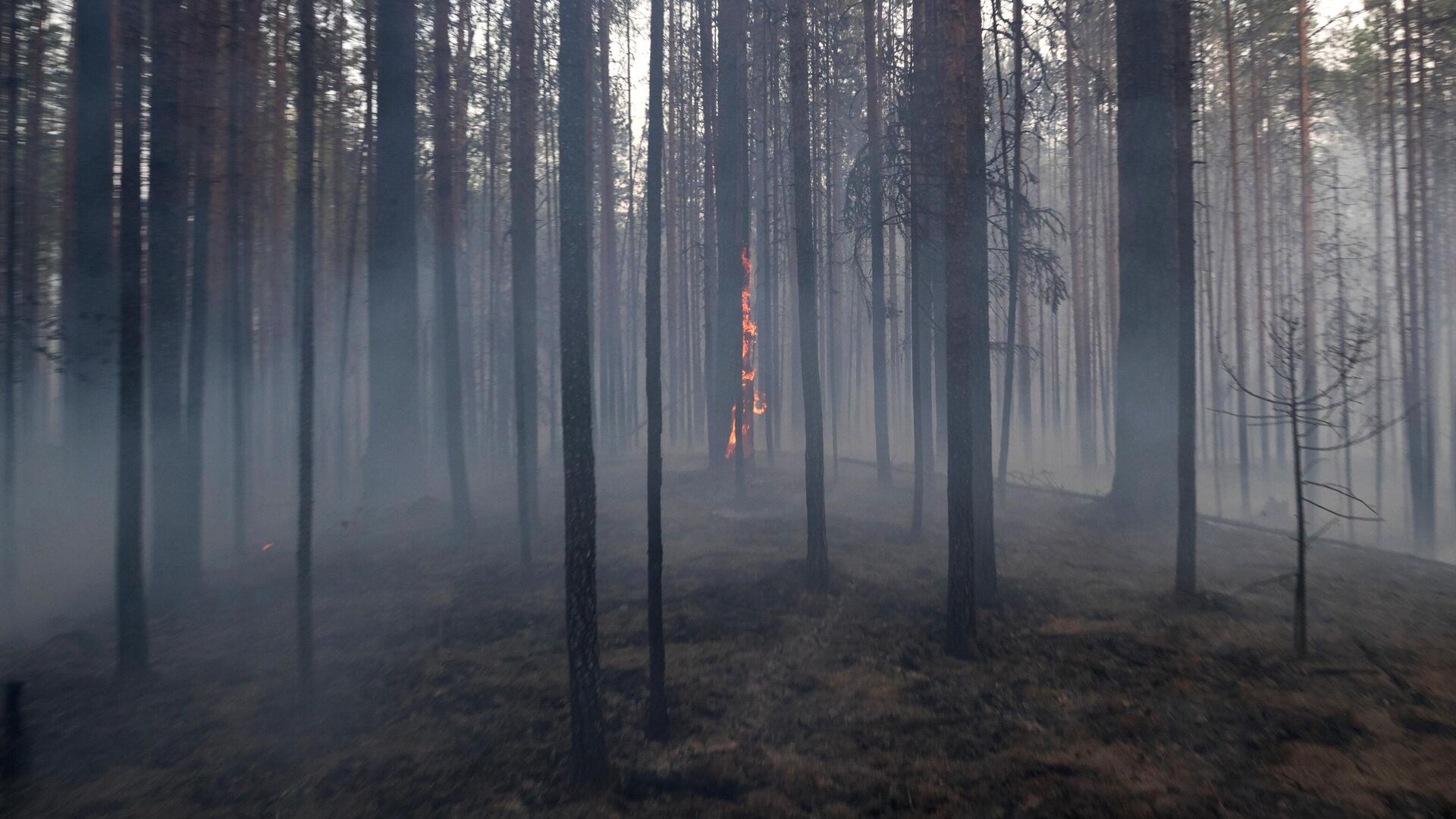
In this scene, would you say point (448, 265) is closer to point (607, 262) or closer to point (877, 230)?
point (877, 230)

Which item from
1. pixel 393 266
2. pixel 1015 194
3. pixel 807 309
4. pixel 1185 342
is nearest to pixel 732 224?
pixel 393 266

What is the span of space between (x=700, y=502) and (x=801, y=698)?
942cm

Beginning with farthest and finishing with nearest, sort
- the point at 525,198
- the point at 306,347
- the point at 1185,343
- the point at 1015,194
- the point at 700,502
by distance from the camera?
the point at 700,502 → the point at 525,198 → the point at 1015,194 → the point at 1185,343 → the point at 306,347

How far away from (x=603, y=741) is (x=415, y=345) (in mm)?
12529

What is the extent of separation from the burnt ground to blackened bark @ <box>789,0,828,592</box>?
2.29 feet

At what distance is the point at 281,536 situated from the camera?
17.7 m

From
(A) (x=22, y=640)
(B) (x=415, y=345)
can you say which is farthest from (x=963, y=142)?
(A) (x=22, y=640)

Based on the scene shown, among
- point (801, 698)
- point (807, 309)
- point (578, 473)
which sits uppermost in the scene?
point (807, 309)

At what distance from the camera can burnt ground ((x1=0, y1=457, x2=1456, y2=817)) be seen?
5.59 m

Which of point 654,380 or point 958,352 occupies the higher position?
point 958,352

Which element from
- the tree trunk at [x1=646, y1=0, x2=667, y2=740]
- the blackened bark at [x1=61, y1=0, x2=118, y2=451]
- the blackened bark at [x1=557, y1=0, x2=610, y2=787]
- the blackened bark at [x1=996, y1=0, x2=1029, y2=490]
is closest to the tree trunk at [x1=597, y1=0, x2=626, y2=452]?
the blackened bark at [x1=61, y1=0, x2=118, y2=451]

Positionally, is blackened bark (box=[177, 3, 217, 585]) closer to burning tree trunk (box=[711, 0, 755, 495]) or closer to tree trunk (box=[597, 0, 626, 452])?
burning tree trunk (box=[711, 0, 755, 495])

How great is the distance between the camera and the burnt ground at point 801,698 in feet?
18.4

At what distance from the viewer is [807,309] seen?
10453 mm
